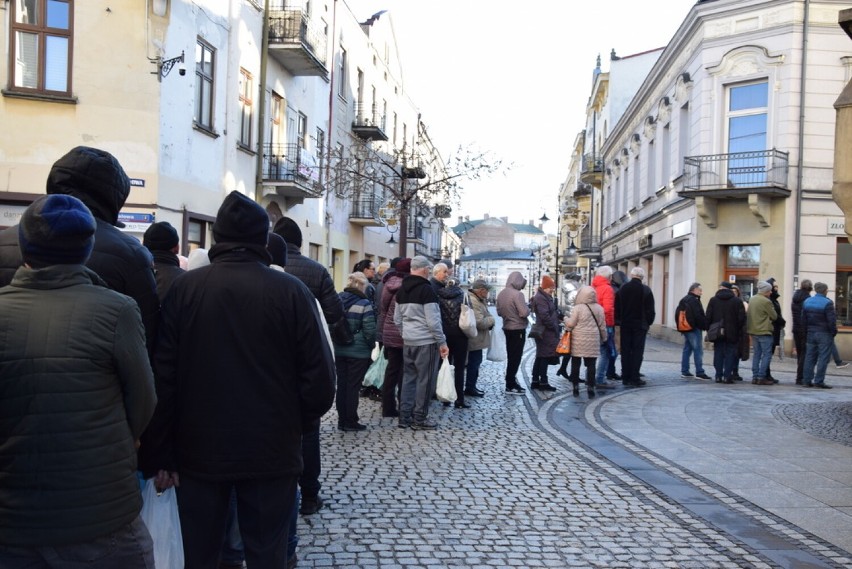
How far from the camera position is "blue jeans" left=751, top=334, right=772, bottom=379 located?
14.4 m

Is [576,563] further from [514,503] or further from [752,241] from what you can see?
[752,241]

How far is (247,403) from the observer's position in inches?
127

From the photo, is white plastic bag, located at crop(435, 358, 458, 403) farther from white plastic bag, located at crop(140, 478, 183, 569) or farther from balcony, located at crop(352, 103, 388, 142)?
balcony, located at crop(352, 103, 388, 142)

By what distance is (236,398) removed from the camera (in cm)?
323

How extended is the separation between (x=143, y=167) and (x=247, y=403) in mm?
13218

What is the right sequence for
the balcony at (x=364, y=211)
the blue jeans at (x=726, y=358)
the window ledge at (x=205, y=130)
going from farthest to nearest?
1. the balcony at (x=364, y=211)
2. the window ledge at (x=205, y=130)
3. the blue jeans at (x=726, y=358)

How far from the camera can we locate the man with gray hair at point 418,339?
885 cm

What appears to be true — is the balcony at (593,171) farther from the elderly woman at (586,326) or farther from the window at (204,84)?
the elderly woman at (586,326)

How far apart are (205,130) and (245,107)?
3.01 m

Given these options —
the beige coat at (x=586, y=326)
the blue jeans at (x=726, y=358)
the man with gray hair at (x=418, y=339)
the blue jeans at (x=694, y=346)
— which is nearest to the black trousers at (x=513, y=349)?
the beige coat at (x=586, y=326)

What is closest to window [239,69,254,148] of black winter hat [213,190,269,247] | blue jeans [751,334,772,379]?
blue jeans [751,334,772,379]

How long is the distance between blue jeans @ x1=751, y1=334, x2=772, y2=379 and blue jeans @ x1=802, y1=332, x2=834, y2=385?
25.4 inches

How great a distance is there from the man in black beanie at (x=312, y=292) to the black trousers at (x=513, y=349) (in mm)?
5618

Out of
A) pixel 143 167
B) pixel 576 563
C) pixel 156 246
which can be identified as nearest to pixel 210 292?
pixel 156 246
